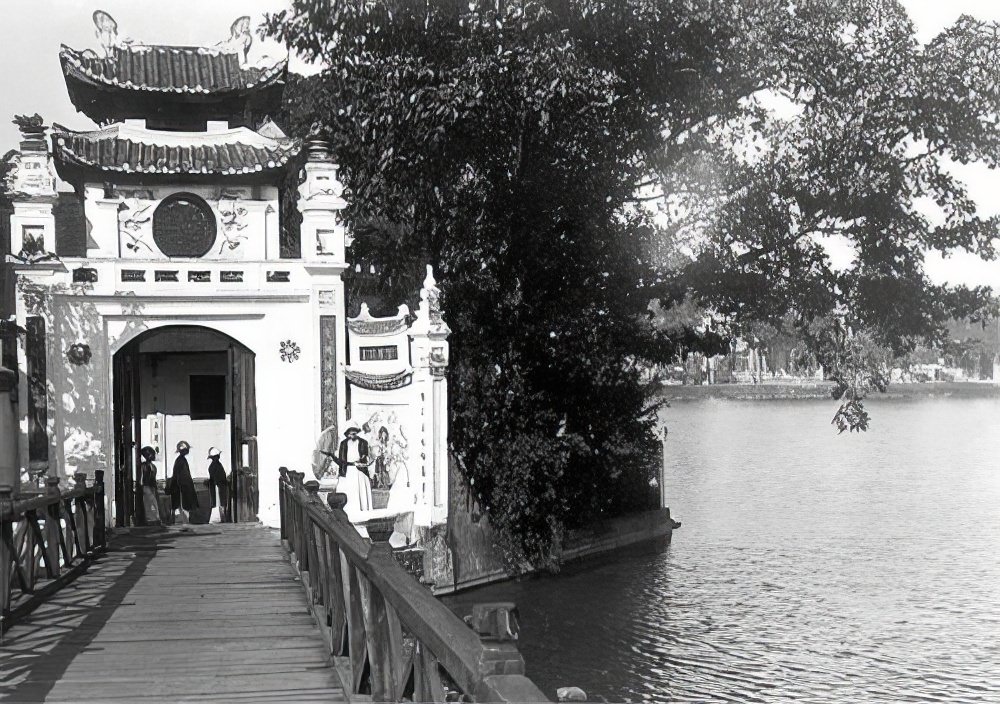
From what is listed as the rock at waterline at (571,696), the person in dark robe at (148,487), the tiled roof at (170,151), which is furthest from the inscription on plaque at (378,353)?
the rock at waterline at (571,696)

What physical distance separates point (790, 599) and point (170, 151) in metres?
13.1

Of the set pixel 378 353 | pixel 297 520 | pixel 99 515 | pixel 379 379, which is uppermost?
pixel 378 353

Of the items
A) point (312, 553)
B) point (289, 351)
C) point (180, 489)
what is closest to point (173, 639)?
point (312, 553)

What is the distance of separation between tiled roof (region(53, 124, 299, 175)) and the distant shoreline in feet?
226

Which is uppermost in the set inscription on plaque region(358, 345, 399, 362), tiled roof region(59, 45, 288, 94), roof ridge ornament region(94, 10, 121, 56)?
roof ridge ornament region(94, 10, 121, 56)

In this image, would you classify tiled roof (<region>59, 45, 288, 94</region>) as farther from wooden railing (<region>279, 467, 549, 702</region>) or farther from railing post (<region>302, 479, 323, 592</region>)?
railing post (<region>302, 479, 323, 592</region>)

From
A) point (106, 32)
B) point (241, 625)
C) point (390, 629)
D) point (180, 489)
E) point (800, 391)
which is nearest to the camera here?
point (390, 629)

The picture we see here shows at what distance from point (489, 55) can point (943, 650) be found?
11675mm

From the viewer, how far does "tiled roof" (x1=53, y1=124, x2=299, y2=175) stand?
1698 cm

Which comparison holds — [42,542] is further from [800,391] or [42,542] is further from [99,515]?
[800,391]

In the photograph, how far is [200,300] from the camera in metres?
16.7

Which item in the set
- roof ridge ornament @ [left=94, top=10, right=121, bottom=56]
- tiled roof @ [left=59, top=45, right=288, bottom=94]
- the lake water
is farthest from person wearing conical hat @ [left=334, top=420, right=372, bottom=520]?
roof ridge ornament @ [left=94, top=10, right=121, bottom=56]

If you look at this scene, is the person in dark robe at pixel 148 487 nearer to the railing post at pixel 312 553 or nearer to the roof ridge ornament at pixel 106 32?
the roof ridge ornament at pixel 106 32

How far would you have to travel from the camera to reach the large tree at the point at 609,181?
63.8 ft
